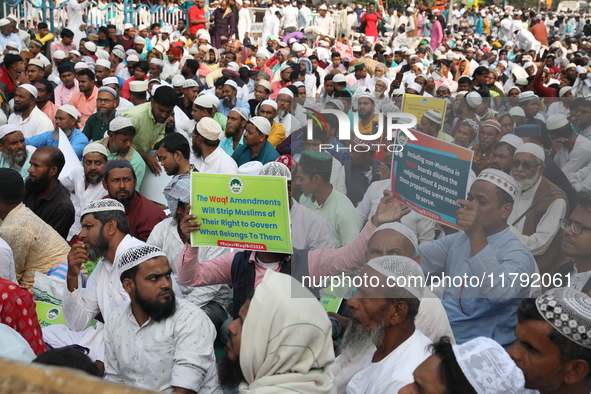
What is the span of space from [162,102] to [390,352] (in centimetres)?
421

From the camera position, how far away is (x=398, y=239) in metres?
2.46

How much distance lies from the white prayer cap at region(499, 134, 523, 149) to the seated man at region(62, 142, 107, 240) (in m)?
3.40

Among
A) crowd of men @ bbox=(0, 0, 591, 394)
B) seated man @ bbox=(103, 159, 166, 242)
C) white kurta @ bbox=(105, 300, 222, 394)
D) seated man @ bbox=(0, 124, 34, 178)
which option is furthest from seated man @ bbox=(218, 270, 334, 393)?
seated man @ bbox=(0, 124, 34, 178)

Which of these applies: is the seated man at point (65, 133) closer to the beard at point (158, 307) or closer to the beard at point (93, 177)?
the beard at point (93, 177)

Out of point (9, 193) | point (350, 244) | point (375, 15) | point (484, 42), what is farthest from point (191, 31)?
point (350, 244)

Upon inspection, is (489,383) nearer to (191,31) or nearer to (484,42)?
(191,31)

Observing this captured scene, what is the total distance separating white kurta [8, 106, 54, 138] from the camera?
6453mm

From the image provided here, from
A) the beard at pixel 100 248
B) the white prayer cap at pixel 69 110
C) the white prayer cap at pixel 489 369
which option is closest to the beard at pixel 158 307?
the beard at pixel 100 248

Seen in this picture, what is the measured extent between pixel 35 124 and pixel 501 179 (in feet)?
17.5

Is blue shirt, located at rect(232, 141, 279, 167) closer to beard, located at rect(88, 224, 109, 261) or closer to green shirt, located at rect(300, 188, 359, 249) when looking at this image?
beard, located at rect(88, 224, 109, 261)

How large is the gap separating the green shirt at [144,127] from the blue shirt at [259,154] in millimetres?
775

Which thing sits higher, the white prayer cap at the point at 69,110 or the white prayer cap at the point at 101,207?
the white prayer cap at the point at 101,207

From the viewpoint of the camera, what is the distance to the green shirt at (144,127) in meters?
6.00

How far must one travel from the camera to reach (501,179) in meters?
2.38
